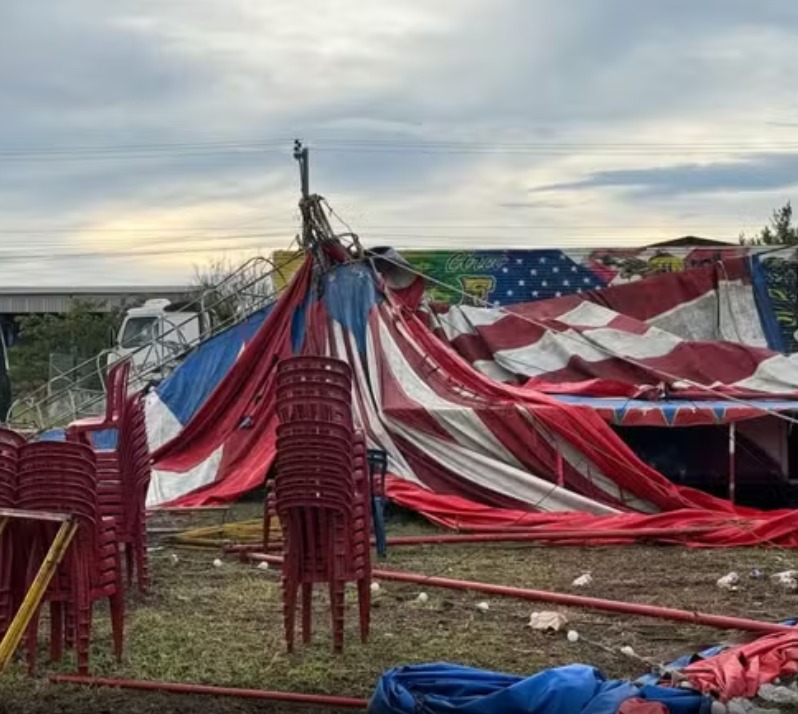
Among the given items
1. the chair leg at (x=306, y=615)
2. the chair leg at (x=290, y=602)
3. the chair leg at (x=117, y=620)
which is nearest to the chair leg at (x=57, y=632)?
the chair leg at (x=117, y=620)

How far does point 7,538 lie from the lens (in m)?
5.54

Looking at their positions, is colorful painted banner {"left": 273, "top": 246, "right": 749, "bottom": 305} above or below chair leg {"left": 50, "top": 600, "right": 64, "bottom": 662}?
above

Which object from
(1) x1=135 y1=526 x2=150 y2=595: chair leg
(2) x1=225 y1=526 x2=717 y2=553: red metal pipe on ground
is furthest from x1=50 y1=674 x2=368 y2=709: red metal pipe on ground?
(2) x1=225 y1=526 x2=717 y2=553: red metal pipe on ground

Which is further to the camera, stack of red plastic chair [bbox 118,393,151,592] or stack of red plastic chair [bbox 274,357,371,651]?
stack of red plastic chair [bbox 118,393,151,592]

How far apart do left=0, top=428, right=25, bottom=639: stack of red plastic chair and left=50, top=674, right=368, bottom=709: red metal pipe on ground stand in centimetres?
38

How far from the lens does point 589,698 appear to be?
4672mm

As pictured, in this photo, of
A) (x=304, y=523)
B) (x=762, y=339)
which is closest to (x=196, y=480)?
(x=304, y=523)

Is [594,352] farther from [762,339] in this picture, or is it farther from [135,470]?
[135,470]

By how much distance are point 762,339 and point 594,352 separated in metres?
3.61

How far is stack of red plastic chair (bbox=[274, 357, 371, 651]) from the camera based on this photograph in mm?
6043

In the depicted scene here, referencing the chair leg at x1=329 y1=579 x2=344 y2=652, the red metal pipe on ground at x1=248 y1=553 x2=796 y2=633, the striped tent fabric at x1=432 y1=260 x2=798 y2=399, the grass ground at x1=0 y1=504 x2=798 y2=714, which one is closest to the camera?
the grass ground at x1=0 y1=504 x2=798 y2=714

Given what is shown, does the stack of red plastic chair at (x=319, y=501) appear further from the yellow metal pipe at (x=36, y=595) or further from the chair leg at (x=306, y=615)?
the yellow metal pipe at (x=36, y=595)

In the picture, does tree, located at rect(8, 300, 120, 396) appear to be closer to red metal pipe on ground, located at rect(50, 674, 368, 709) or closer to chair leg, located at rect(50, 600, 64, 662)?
chair leg, located at rect(50, 600, 64, 662)

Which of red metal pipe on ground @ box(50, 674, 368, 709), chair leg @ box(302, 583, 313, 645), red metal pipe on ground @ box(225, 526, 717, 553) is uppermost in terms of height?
chair leg @ box(302, 583, 313, 645)
